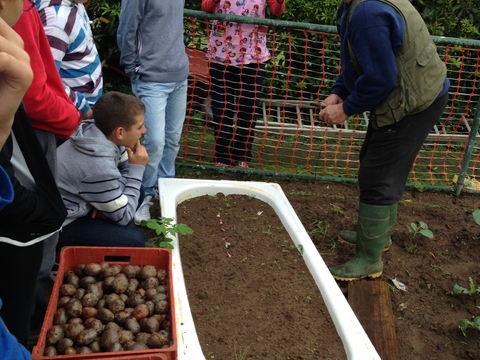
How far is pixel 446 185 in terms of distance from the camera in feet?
15.7

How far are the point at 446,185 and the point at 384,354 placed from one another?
8.68 ft

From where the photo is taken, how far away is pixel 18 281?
179cm

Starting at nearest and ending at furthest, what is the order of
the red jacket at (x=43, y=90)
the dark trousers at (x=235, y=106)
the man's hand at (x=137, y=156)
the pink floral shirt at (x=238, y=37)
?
1. the red jacket at (x=43, y=90)
2. the man's hand at (x=137, y=156)
3. the pink floral shirt at (x=238, y=37)
4. the dark trousers at (x=235, y=106)

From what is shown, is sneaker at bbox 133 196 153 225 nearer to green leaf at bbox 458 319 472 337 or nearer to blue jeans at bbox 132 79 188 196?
blue jeans at bbox 132 79 188 196

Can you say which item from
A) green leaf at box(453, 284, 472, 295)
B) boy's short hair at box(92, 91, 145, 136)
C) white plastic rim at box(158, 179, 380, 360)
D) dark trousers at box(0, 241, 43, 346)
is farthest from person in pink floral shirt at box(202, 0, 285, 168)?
dark trousers at box(0, 241, 43, 346)

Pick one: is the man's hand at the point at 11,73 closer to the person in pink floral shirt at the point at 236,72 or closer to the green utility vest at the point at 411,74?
the green utility vest at the point at 411,74

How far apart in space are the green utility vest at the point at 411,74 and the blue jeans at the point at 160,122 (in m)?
1.35

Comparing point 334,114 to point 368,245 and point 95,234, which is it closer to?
point 368,245

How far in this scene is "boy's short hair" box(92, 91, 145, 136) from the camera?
8.63 feet

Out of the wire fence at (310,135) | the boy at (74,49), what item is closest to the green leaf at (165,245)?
the boy at (74,49)

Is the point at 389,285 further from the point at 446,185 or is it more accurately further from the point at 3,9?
the point at 3,9

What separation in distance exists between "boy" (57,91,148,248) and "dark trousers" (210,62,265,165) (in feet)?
5.77

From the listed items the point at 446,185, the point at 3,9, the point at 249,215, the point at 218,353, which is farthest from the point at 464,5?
the point at 3,9

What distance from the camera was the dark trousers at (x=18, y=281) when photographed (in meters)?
1.73
